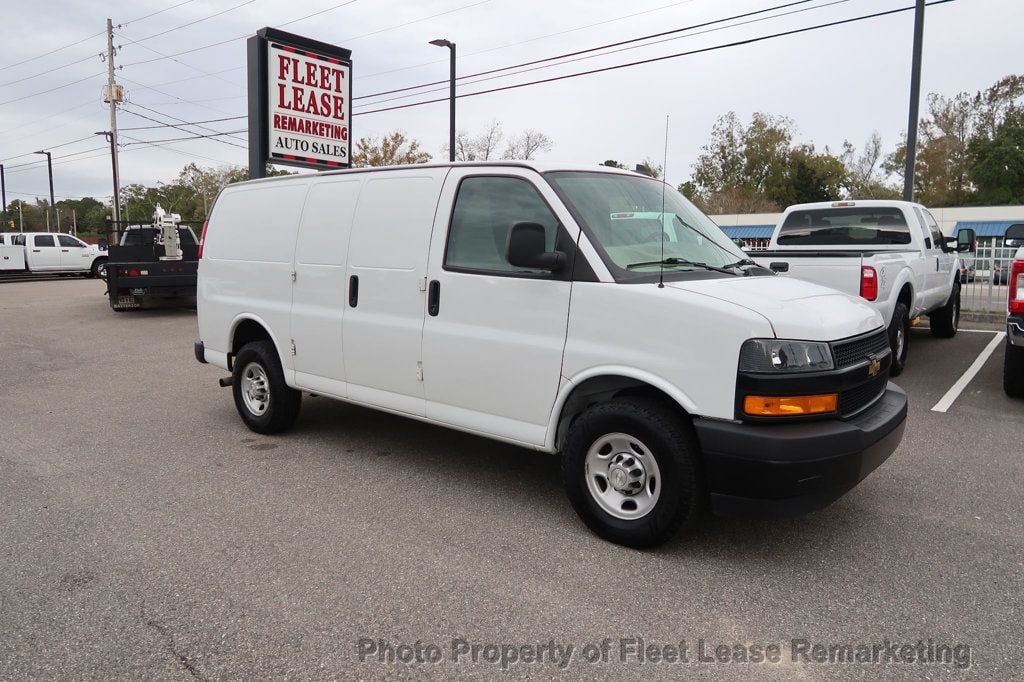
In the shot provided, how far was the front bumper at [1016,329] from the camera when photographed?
22.6ft

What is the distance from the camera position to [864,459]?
11.9 feet

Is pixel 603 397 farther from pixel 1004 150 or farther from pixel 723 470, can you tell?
pixel 1004 150

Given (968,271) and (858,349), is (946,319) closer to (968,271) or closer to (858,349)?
(968,271)

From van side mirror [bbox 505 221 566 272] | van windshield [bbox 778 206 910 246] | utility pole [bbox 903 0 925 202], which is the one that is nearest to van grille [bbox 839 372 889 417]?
van side mirror [bbox 505 221 566 272]

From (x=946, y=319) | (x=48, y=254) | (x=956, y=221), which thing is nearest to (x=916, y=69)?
(x=946, y=319)

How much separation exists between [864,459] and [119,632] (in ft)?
11.3

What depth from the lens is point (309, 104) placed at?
11.6 m

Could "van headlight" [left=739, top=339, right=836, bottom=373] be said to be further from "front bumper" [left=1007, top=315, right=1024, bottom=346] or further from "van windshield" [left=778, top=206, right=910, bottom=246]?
"van windshield" [left=778, top=206, right=910, bottom=246]

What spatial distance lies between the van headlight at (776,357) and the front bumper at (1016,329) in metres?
4.63

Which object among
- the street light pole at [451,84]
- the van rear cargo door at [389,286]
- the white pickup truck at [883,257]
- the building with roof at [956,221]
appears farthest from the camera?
the building with roof at [956,221]

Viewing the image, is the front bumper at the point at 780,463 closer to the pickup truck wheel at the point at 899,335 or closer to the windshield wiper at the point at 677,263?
the windshield wiper at the point at 677,263

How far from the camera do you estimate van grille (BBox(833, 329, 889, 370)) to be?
3.64m

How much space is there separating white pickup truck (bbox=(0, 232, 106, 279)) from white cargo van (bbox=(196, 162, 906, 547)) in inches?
1083

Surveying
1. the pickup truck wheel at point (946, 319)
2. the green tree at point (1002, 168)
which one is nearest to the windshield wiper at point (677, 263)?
the pickup truck wheel at point (946, 319)
